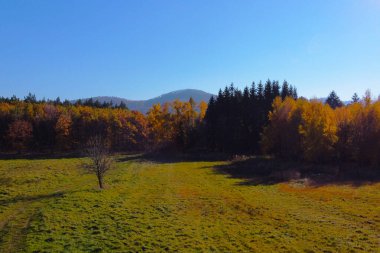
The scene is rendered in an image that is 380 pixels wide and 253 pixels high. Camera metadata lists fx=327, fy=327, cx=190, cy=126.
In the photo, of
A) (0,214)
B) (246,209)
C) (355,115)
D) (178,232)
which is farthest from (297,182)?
(0,214)

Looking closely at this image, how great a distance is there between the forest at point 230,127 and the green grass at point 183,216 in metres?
21.8

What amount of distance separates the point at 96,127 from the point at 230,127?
160 ft

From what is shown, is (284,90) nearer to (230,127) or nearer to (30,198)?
(230,127)

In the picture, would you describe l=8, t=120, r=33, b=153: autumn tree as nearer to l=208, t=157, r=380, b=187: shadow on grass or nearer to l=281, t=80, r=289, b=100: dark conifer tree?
l=208, t=157, r=380, b=187: shadow on grass

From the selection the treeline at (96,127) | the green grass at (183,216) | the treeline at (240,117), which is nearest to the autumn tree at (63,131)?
the treeline at (96,127)

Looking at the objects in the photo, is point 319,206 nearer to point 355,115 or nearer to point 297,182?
point 297,182

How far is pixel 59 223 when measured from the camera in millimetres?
27703

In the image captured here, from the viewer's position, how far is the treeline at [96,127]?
342 ft

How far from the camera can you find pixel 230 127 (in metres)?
89.9

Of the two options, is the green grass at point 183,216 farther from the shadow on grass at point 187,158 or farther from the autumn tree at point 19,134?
the autumn tree at point 19,134

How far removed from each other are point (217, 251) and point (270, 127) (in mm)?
62944

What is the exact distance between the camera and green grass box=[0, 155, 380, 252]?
74.9 feet

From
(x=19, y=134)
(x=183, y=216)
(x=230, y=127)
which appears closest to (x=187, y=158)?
(x=230, y=127)

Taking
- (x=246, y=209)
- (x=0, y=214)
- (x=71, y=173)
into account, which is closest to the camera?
(x=0, y=214)
